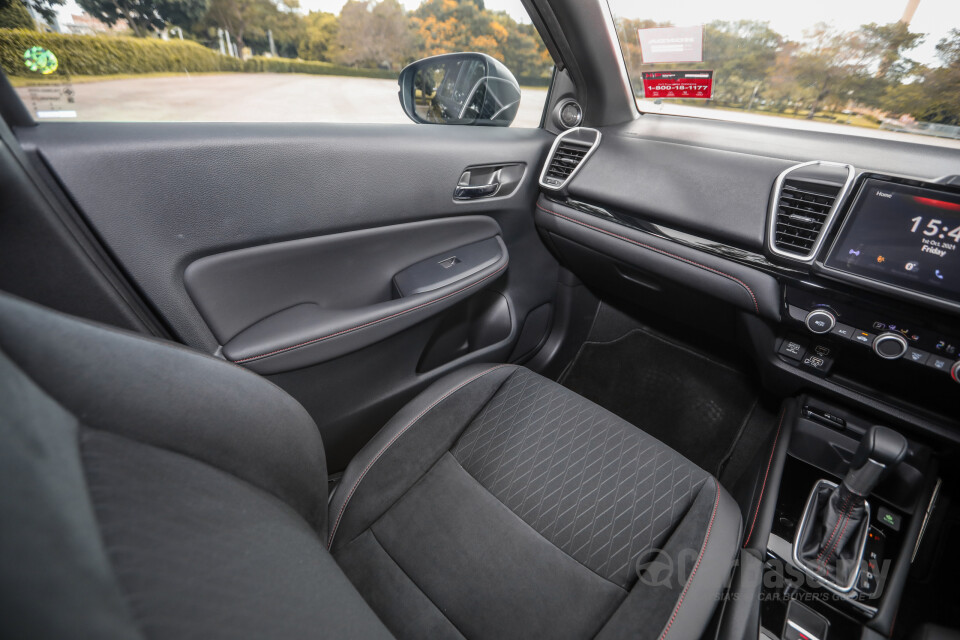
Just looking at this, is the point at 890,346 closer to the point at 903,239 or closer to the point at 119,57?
the point at 903,239

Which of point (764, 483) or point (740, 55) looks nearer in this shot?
point (764, 483)

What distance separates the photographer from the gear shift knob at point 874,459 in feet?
3.20

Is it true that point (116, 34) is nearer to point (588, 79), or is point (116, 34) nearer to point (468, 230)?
point (468, 230)

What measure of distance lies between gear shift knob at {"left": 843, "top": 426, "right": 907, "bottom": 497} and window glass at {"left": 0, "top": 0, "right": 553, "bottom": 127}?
1.41 meters

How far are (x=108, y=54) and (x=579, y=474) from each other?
142cm

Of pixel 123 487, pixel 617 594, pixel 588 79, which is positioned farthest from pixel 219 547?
pixel 588 79

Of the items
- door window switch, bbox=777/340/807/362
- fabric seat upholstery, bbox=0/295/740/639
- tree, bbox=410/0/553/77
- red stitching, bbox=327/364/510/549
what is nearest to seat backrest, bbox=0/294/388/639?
fabric seat upholstery, bbox=0/295/740/639

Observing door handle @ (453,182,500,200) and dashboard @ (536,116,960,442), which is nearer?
dashboard @ (536,116,960,442)

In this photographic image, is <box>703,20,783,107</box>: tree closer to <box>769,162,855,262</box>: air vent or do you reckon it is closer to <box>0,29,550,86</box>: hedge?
<box>769,162,855,262</box>: air vent

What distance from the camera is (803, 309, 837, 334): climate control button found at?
1.15 m

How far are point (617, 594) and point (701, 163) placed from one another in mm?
1096

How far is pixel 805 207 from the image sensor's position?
1116 millimetres

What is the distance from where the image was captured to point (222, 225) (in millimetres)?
1138

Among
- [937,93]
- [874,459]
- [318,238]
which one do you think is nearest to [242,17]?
[318,238]
